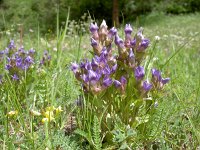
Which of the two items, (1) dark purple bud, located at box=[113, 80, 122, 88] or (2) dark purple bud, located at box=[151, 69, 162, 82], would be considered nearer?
(1) dark purple bud, located at box=[113, 80, 122, 88]

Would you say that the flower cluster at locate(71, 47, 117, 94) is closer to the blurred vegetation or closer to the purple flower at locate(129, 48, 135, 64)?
the purple flower at locate(129, 48, 135, 64)

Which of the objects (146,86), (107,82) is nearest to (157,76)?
(146,86)

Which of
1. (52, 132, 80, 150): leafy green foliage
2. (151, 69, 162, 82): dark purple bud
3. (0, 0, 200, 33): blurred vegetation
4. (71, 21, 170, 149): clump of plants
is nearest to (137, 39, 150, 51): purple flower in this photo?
(71, 21, 170, 149): clump of plants

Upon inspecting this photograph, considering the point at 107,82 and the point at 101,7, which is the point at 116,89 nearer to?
the point at 107,82

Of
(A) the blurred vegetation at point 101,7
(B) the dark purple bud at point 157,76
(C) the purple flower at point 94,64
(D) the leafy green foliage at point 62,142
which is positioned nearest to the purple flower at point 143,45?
(B) the dark purple bud at point 157,76

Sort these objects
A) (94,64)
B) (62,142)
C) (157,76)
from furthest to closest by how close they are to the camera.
A: (157,76) → (94,64) → (62,142)

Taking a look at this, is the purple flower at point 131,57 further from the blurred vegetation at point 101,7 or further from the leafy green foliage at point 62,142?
the blurred vegetation at point 101,7

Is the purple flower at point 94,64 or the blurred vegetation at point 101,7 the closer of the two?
the purple flower at point 94,64

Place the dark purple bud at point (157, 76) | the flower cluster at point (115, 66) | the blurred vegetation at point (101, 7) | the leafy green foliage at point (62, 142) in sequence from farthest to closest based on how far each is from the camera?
1. the blurred vegetation at point (101, 7)
2. the dark purple bud at point (157, 76)
3. the flower cluster at point (115, 66)
4. the leafy green foliage at point (62, 142)
